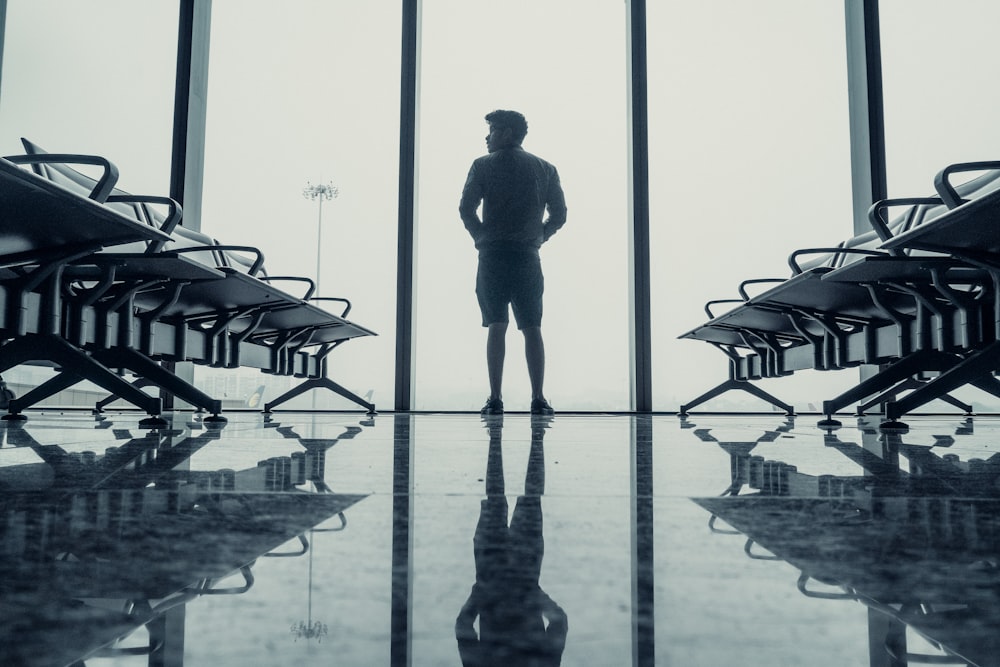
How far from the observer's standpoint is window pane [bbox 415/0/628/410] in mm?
4219

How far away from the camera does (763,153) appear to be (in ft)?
14.4

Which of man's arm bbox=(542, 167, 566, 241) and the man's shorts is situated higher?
man's arm bbox=(542, 167, 566, 241)

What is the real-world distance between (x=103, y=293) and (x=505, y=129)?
→ 5.64 ft

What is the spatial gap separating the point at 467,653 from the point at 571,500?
0.93 ft

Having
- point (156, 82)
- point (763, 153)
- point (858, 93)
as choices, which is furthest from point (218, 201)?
point (858, 93)

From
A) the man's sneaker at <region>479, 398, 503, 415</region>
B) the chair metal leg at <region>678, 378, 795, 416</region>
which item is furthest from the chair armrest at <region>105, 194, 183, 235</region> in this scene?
the chair metal leg at <region>678, 378, 795, 416</region>

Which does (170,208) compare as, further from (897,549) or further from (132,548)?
(897,549)

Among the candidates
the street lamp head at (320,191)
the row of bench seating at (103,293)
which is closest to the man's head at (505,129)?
the row of bench seating at (103,293)

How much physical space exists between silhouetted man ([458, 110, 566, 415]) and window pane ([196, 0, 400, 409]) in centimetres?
145

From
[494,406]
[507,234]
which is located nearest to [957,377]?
[494,406]

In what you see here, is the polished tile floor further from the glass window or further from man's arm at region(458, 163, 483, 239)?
the glass window

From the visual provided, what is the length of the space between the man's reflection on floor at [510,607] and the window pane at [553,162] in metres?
3.72

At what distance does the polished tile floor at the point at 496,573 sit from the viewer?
0.16 meters

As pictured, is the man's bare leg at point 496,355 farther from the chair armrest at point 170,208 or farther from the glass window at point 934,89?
the glass window at point 934,89
